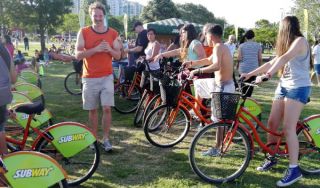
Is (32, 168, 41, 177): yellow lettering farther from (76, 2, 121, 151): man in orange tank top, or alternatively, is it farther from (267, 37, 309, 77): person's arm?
(267, 37, 309, 77): person's arm

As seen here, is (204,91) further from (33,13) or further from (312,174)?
(33,13)

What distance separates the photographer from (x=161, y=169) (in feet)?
15.4

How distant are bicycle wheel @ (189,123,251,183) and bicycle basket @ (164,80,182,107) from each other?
2.76ft

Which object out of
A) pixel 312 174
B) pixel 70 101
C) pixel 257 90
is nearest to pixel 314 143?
pixel 312 174

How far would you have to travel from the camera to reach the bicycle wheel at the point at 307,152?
14.5 feet

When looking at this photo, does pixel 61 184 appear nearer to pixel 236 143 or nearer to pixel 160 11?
pixel 236 143

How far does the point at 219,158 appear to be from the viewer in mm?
4801

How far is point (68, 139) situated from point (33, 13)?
95.1 feet

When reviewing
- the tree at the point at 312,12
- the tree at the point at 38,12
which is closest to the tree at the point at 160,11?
the tree at the point at 312,12

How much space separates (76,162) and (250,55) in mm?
4633

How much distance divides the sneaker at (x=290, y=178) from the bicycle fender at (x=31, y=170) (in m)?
2.51

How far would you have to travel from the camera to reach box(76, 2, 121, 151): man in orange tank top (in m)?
4.79

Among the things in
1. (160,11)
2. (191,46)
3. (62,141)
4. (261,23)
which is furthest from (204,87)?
(261,23)

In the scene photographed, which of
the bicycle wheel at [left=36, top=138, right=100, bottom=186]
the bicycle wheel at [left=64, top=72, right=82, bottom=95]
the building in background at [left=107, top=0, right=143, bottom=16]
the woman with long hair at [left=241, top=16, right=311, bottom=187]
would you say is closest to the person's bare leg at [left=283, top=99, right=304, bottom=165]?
the woman with long hair at [left=241, top=16, right=311, bottom=187]
